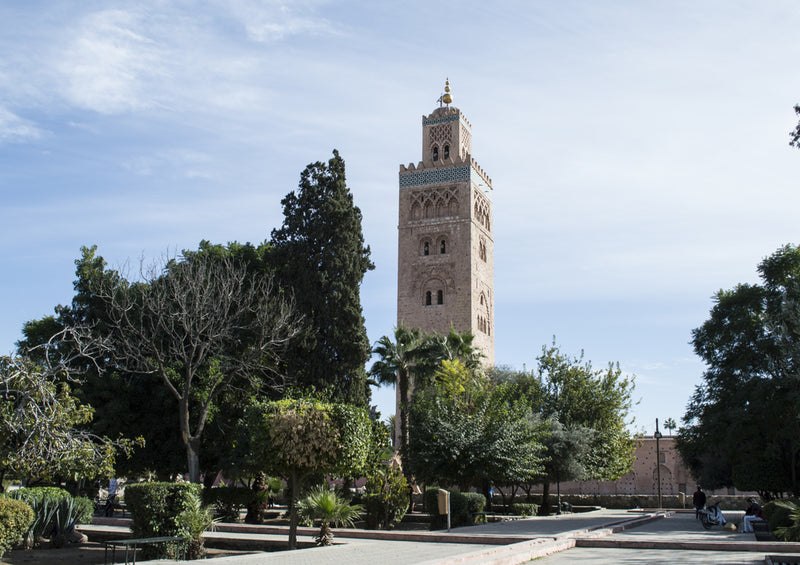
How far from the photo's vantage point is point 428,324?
1769 inches

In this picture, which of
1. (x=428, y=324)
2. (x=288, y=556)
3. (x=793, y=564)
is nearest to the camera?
(x=793, y=564)

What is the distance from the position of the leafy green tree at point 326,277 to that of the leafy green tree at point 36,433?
9.64 meters

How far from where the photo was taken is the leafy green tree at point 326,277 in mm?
24047

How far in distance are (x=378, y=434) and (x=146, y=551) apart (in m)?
5.32

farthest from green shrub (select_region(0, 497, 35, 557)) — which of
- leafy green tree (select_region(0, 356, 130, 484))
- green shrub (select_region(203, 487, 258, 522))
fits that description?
green shrub (select_region(203, 487, 258, 522))

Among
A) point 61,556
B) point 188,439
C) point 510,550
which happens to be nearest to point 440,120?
point 188,439

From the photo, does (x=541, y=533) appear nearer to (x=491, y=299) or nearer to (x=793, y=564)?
(x=793, y=564)

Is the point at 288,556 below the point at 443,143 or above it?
below

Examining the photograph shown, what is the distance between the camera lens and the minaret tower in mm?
45000

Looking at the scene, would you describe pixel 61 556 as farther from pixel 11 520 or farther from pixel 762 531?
pixel 762 531

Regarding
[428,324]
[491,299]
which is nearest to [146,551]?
[428,324]

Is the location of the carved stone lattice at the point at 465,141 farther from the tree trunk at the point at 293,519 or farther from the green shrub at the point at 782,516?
the tree trunk at the point at 293,519

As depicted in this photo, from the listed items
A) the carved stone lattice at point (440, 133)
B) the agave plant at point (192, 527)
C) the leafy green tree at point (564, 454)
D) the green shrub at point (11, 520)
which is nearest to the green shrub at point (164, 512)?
the agave plant at point (192, 527)

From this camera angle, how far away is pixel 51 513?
14633 millimetres
